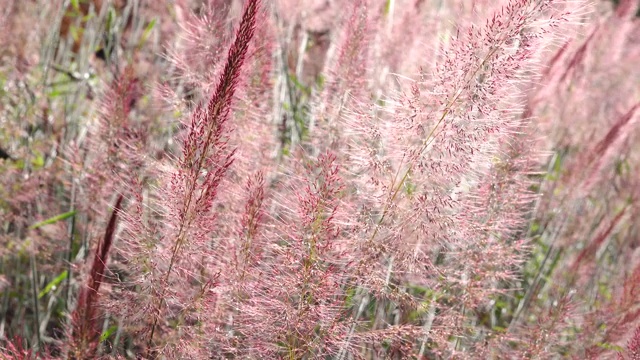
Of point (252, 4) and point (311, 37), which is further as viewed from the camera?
point (311, 37)

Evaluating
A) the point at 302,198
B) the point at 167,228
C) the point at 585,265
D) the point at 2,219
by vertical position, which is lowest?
the point at 2,219

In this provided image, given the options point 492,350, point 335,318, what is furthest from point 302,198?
point 492,350

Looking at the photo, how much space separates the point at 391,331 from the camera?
1.69 meters

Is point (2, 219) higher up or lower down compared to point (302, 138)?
lower down

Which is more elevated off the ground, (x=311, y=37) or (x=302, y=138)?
(x=311, y=37)

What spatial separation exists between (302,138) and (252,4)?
1.58m

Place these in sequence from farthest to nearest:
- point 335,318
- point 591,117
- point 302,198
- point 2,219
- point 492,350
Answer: point 591,117, point 2,219, point 492,350, point 335,318, point 302,198

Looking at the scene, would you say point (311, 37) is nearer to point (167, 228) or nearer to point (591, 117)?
point (591, 117)

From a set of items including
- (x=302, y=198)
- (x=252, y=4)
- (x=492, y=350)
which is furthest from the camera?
(x=492, y=350)

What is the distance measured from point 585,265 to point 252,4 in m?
2.08

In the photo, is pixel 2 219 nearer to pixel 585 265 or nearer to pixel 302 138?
pixel 302 138

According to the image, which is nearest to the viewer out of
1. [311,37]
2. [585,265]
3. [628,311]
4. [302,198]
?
[302,198]

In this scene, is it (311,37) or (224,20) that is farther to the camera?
→ (311,37)

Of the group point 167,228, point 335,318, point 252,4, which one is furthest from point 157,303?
point 252,4
